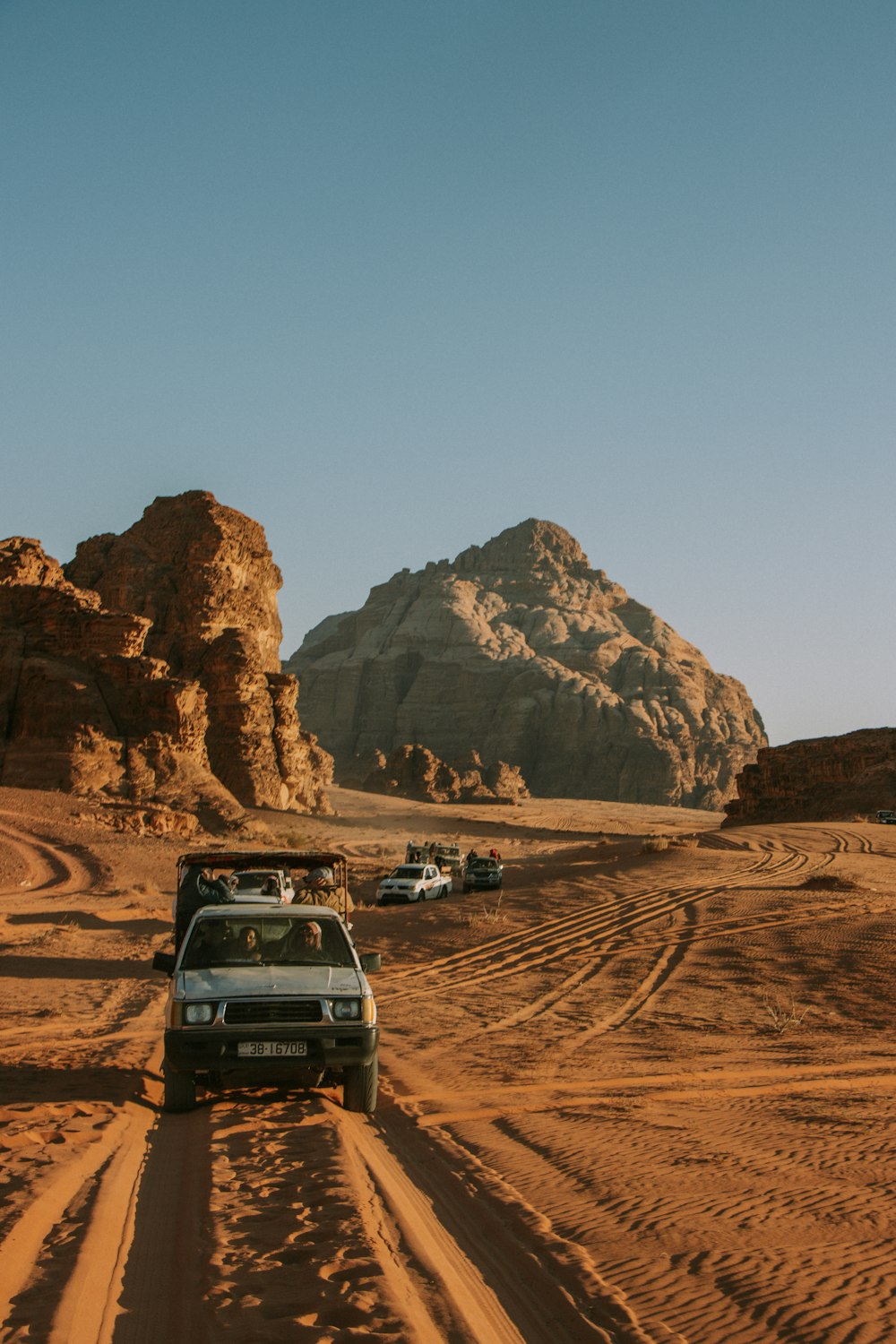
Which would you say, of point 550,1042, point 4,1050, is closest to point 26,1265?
point 4,1050

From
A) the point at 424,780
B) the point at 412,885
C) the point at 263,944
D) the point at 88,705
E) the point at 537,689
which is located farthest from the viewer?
the point at 537,689

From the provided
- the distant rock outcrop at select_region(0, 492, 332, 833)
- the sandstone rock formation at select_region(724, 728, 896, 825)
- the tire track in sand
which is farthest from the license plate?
the sandstone rock formation at select_region(724, 728, 896, 825)

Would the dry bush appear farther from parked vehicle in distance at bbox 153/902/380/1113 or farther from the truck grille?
the truck grille

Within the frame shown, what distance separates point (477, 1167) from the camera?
6.70 metres

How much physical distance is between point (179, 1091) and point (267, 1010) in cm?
100

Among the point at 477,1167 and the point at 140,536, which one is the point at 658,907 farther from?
the point at 140,536

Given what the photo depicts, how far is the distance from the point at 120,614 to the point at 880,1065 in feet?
153

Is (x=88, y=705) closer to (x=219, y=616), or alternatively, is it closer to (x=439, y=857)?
(x=219, y=616)

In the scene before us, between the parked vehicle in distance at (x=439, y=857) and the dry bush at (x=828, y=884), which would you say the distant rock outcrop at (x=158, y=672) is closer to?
the parked vehicle in distance at (x=439, y=857)

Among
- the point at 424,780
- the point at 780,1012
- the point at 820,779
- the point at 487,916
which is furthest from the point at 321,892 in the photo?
the point at 424,780

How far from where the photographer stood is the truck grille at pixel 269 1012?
7859 millimetres

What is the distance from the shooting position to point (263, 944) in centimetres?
902

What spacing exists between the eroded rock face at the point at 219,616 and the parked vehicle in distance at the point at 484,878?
26623 mm

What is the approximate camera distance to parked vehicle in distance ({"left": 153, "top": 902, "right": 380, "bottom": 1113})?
25.6ft
